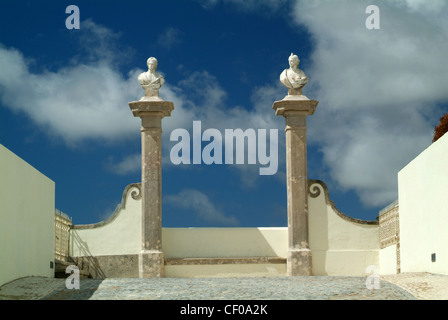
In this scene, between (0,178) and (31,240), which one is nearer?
(0,178)

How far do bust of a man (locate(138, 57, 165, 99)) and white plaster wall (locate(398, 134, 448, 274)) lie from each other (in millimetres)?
6237

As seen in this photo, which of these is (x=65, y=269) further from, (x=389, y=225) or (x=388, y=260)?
(x=389, y=225)

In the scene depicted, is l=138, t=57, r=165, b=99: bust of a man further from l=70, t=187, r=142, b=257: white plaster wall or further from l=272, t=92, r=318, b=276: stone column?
l=272, t=92, r=318, b=276: stone column

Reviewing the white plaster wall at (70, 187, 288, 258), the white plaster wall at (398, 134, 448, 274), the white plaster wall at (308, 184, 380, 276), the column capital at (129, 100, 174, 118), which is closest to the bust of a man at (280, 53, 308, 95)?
the white plaster wall at (308, 184, 380, 276)

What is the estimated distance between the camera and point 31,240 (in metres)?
14.9

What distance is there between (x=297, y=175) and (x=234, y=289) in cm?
550

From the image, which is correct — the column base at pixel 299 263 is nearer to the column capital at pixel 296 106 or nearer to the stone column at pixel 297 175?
the stone column at pixel 297 175

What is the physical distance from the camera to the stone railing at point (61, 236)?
59.5 feet

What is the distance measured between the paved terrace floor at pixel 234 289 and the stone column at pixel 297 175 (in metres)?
2.98

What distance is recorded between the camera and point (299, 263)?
57.6 ft

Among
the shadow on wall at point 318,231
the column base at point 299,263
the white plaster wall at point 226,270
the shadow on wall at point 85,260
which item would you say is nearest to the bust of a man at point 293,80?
the shadow on wall at point 318,231
